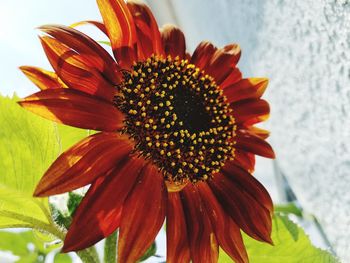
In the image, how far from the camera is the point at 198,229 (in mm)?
346

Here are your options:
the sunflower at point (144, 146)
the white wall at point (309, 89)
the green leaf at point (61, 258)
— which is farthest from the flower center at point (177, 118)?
the green leaf at point (61, 258)

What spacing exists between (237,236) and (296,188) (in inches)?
14.0

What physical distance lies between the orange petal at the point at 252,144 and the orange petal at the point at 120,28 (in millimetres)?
120

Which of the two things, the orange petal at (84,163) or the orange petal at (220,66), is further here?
the orange petal at (220,66)

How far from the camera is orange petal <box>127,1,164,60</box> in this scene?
0.38 meters

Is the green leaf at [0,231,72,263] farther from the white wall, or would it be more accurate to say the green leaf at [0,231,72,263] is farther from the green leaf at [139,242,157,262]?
the white wall

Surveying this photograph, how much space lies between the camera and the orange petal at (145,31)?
1.26ft

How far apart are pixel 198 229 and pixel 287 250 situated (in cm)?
12

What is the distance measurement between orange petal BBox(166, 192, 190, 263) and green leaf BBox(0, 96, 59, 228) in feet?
0.31

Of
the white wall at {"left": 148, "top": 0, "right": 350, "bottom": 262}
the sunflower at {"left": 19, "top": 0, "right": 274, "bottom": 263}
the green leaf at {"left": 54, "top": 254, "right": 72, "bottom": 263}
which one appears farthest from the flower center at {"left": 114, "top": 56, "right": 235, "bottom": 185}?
the green leaf at {"left": 54, "top": 254, "right": 72, "bottom": 263}

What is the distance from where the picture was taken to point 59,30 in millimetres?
328

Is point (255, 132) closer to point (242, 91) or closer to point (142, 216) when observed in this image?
point (242, 91)

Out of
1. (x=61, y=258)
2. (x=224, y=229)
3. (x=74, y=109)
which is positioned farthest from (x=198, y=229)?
(x=61, y=258)

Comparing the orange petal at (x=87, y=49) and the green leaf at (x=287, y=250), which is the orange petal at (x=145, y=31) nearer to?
the orange petal at (x=87, y=49)
